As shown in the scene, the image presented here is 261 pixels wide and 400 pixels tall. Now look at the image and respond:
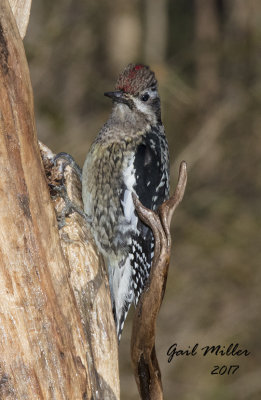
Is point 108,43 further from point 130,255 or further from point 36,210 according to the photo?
point 36,210

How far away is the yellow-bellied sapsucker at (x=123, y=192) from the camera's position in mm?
3598

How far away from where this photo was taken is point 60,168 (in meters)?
3.59

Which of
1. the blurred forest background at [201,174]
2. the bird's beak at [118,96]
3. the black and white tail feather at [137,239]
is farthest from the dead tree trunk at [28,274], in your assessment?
the blurred forest background at [201,174]

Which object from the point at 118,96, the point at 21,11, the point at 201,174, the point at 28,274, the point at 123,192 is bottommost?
the point at 28,274

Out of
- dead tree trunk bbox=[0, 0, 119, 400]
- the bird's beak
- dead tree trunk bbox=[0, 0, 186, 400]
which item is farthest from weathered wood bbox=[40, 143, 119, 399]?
the bird's beak

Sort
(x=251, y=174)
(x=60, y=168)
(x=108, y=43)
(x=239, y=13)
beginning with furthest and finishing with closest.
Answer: (x=108, y=43) < (x=239, y=13) < (x=251, y=174) < (x=60, y=168)

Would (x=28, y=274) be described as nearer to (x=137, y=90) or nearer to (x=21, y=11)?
(x=21, y=11)

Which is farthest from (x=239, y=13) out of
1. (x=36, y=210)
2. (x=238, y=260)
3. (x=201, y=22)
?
(x=36, y=210)

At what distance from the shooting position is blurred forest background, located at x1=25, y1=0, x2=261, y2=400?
5.96 m

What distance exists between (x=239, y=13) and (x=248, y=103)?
7.46 ft

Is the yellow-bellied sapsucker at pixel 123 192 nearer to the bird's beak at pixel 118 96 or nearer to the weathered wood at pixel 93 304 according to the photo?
the bird's beak at pixel 118 96

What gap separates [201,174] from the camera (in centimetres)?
680

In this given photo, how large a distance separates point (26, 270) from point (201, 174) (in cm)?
438

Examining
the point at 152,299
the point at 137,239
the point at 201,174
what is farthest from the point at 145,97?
the point at 201,174
